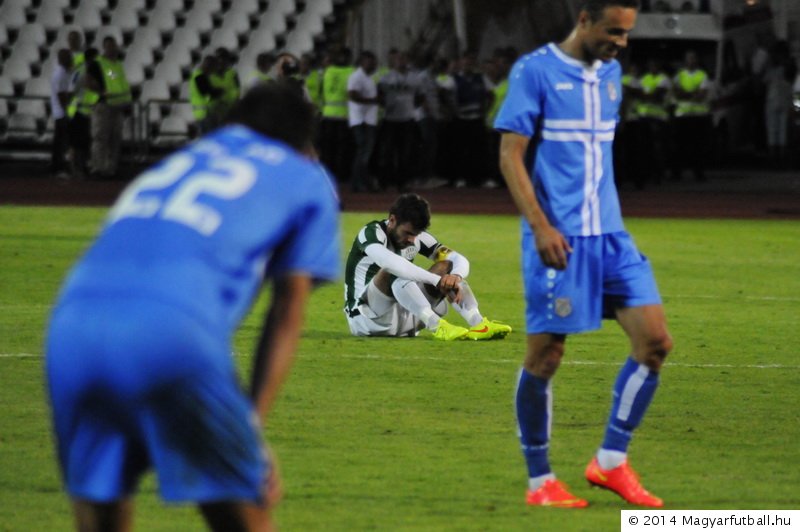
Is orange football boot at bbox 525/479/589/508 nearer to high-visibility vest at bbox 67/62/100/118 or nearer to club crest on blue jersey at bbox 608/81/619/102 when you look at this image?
club crest on blue jersey at bbox 608/81/619/102

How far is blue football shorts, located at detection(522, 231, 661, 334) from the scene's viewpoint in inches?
243

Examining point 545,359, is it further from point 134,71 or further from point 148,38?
point 148,38

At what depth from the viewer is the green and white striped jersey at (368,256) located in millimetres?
10898

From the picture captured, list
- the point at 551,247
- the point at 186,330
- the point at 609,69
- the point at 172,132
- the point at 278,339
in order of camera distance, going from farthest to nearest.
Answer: the point at 172,132, the point at 609,69, the point at 551,247, the point at 278,339, the point at 186,330

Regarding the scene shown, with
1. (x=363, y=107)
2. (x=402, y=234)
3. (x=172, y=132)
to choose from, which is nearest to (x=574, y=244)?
(x=402, y=234)

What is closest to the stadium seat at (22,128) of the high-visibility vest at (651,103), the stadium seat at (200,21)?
the stadium seat at (200,21)

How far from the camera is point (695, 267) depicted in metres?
16.2

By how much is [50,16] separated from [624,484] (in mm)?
26309

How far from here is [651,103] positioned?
2719 centimetres

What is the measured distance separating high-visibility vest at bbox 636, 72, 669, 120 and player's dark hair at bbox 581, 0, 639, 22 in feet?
69.5

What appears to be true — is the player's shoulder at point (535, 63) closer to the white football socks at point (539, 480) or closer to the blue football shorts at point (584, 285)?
the blue football shorts at point (584, 285)

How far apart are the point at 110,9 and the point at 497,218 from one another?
13007 millimetres

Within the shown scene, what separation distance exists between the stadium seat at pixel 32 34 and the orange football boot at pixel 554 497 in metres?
25.7

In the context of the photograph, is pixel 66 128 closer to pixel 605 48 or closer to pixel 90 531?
pixel 605 48
